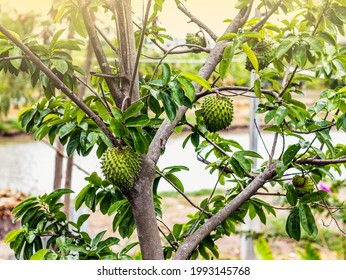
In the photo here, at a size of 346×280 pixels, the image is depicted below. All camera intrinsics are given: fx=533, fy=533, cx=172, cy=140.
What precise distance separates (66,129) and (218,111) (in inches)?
10.8

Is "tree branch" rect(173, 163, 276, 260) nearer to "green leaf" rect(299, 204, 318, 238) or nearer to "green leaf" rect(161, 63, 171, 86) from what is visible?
"green leaf" rect(299, 204, 318, 238)

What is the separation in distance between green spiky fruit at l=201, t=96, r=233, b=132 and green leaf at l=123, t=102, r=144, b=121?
158 mm

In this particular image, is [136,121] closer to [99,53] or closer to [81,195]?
[99,53]

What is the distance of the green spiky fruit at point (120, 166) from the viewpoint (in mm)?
846

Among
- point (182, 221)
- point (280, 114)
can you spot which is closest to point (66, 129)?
point (280, 114)

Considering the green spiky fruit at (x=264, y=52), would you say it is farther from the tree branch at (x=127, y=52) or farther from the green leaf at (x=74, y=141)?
the green leaf at (x=74, y=141)

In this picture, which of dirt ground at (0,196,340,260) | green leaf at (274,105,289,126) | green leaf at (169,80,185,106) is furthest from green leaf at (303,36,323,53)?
dirt ground at (0,196,340,260)

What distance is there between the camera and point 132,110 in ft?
2.75

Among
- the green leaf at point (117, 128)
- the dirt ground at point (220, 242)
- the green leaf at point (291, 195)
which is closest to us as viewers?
the green leaf at point (117, 128)

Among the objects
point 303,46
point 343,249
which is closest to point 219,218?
point 303,46

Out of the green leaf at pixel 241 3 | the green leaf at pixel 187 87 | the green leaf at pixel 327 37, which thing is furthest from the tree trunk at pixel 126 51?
the green leaf at pixel 327 37

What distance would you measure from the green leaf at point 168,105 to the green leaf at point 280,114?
7.0 inches

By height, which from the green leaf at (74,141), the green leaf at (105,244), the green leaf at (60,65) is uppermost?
the green leaf at (60,65)
